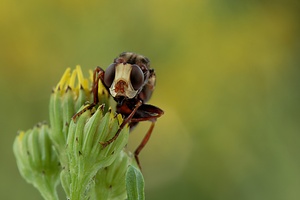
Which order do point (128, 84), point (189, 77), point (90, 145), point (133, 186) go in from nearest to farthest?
1. point (133, 186)
2. point (90, 145)
3. point (128, 84)
4. point (189, 77)

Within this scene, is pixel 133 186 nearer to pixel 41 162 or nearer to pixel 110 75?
pixel 110 75

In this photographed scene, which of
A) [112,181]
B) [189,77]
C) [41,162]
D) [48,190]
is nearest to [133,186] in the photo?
[112,181]

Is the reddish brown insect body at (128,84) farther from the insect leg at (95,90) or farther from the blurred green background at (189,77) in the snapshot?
the blurred green background at (189,77)

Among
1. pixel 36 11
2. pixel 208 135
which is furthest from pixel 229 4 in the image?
pixel 36 11

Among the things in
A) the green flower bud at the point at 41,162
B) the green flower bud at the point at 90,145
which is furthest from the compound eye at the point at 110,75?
the green flower bud at the point at 41,162

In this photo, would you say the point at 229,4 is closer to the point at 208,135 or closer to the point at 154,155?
the point at 208,135

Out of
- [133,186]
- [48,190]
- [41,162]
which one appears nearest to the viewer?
[133,186]

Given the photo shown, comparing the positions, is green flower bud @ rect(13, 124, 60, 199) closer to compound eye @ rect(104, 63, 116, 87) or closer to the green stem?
the green stem
